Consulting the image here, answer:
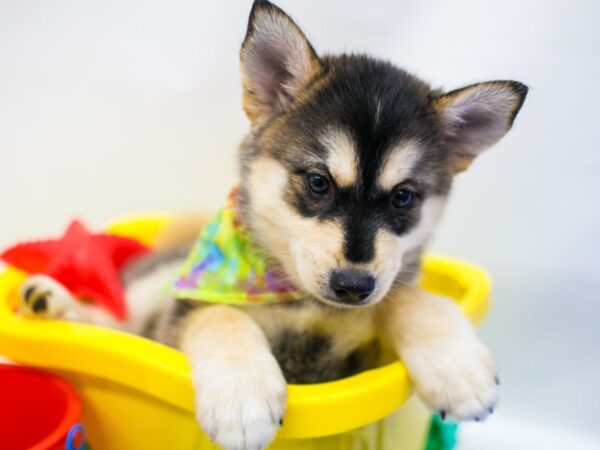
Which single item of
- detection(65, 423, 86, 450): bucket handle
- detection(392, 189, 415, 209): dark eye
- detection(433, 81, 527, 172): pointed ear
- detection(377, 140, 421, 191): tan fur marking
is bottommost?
detection(65, 423, 86, 450): bucket handle

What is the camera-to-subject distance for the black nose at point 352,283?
4.34 ft

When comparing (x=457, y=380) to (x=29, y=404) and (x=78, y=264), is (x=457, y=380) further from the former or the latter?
(x=78, y=264)

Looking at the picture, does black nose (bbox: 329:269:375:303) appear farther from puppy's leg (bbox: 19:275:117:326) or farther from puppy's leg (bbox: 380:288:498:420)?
puppy's leg (bbox: 19:275:117:326)

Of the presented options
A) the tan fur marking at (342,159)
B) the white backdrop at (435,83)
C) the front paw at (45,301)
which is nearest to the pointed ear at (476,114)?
the tan fur marking at (342,159)

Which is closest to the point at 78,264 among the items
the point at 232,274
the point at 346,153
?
the point at 232,274

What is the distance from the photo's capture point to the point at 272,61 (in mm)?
1598

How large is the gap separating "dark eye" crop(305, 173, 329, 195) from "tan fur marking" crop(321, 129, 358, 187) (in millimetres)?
31

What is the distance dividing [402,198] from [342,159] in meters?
0.19

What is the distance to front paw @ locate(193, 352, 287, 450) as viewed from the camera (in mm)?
1209

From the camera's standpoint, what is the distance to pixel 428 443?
182 cm

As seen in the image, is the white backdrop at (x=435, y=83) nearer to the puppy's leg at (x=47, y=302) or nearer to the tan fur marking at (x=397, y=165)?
the tan fur marking at (x=397, y=165)

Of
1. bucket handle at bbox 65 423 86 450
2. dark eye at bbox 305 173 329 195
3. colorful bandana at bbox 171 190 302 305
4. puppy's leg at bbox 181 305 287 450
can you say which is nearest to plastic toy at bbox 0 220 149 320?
colorful bandana at bbox 171 190 302 305

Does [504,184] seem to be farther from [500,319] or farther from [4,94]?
[4,94]

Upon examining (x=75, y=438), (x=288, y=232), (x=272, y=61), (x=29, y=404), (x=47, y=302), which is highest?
(x=272, y=61)
